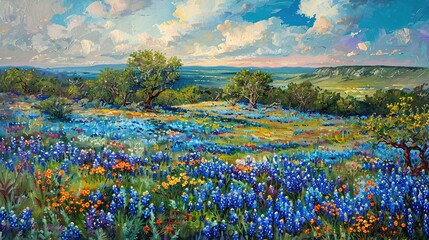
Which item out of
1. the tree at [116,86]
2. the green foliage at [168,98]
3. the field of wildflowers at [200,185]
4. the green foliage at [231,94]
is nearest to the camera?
the field of wildflowers at [200,185]

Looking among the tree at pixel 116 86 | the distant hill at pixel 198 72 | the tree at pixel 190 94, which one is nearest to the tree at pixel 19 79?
the distant hill at pixel 198 72

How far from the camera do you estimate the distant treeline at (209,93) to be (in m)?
8.61

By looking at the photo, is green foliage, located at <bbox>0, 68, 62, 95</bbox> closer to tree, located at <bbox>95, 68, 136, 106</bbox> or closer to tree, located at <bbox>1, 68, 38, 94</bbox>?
tree, located at <bbox>1, 68, 38, 94</bbox>

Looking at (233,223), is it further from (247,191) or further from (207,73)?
(207,73)

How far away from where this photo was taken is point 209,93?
9.82 meters

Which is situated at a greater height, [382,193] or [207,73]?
[207,73]

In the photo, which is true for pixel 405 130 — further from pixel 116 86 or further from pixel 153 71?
pixel 116 86

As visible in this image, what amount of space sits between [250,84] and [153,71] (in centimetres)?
238

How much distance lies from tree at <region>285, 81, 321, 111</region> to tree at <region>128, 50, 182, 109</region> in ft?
9.03

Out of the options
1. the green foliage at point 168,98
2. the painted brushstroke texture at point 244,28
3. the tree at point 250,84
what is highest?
the painted brushstroke texture at point 244,28

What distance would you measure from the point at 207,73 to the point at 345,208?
17.2 ft

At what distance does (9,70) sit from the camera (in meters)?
9.01

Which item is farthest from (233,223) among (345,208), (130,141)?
(130,141)

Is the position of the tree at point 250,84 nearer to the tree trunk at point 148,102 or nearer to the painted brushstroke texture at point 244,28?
the painted brushstroke texture at point 244,28
